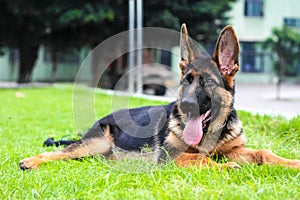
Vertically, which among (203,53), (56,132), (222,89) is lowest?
(56,132)

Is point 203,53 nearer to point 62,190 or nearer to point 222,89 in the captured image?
point 222,89

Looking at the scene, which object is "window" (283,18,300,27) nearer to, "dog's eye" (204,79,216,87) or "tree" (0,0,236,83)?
"tree" (0,0,236,83)

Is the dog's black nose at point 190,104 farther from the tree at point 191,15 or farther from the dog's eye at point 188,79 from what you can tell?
the tree at point 191,15

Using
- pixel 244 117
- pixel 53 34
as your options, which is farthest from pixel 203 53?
Answer: pixel 53 34

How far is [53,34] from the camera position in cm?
2191

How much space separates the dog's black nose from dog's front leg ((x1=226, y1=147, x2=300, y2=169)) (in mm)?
587

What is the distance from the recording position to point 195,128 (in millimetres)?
3963

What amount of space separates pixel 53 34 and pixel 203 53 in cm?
1875

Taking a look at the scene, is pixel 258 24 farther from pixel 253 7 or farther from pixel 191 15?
pixel 191 15

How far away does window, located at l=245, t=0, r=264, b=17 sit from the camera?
32406 millimetres

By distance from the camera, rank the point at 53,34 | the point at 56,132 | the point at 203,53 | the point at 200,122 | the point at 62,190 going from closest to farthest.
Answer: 1. the point at 62,190
2. the point at 200,122
3. the point at 203,53
4. the point at 56,132
5. the point at 53,34

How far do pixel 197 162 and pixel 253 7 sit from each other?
102 feet

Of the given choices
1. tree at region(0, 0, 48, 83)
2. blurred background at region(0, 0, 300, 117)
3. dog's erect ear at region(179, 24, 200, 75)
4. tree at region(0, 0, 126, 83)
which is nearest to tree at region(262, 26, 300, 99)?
blurred background at region(0, 0, 300, 117)

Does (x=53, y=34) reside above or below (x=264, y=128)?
above
